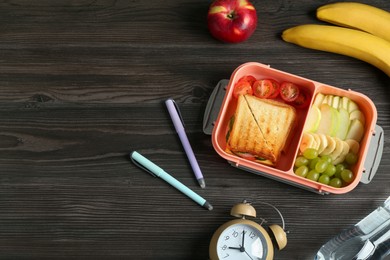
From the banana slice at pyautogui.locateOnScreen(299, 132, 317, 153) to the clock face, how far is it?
0.21 m

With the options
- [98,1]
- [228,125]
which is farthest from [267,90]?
[98,1]

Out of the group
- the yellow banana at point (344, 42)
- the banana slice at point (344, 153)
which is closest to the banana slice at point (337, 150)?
the banana slice at point (344, 153)

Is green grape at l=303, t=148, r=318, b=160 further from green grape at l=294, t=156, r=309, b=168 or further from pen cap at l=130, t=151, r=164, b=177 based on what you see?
pen cap at l=130, t=151, r=164, b=177

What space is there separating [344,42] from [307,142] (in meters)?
0.26

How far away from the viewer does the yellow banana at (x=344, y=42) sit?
45.1 inches

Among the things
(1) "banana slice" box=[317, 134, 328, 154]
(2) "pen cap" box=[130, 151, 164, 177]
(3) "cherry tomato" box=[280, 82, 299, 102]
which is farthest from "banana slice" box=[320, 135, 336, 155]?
(2) "pen cap" box=[130, 151, 164, 177]

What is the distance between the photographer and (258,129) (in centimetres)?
112

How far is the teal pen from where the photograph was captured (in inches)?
44.0

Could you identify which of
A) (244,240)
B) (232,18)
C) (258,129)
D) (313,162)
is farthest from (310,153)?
(232,18)

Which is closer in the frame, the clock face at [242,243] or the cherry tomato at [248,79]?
the clock face at [242,243]

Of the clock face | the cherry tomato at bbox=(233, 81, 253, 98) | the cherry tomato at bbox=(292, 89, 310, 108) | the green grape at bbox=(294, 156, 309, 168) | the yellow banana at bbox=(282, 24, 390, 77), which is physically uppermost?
the yellow banana at bbox=(282, 24, 390, 77)

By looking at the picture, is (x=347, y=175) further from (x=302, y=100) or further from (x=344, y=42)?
(x=344, y=42)

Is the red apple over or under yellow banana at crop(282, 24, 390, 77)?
over

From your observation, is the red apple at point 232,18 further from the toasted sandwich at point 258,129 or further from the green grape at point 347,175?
the green grape at point 347,175
